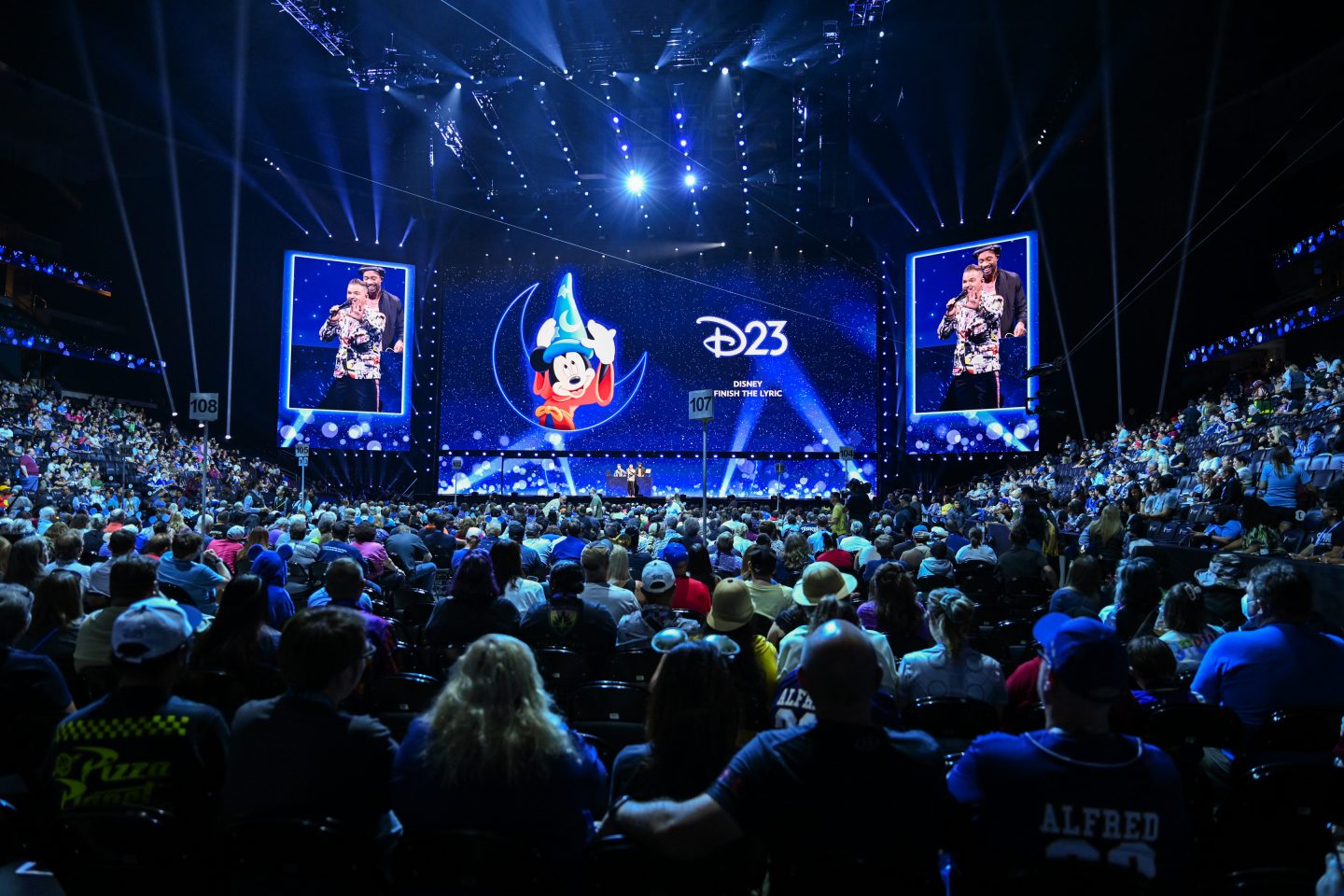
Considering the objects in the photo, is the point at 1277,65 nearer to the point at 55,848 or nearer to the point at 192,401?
the point at 192,401

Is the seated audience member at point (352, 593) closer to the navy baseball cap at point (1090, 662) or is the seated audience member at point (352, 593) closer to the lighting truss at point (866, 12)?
the navy baseball cap at point (1090, 662)

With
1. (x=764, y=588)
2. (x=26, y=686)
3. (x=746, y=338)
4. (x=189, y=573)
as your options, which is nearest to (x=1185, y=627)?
(x=764, y=588)

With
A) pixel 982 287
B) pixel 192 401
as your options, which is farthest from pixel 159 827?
pixel 982 287

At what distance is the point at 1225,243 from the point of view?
25906mm

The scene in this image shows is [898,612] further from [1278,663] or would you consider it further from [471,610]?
[471,610]

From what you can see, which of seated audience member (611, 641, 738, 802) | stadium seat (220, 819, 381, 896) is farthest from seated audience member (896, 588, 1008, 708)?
stadium seat (220, 819, 381, 896)

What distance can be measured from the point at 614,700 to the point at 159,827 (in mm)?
2064

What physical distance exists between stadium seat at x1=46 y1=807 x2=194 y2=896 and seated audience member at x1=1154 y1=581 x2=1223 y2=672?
455cm

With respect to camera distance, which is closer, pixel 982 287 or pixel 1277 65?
pixel 1277 65

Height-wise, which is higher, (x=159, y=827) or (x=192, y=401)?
(x=192, y=401)

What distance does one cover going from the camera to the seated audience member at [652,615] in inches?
227

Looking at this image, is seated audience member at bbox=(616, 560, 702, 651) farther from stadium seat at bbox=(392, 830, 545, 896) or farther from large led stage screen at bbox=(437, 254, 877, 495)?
large led stage screen at bbox=(437, 254, 877, 495)

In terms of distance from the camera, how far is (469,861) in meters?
2.29

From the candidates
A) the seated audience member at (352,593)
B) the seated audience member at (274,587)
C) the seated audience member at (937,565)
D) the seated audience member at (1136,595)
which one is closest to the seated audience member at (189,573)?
the seated audience member at (274,587)
